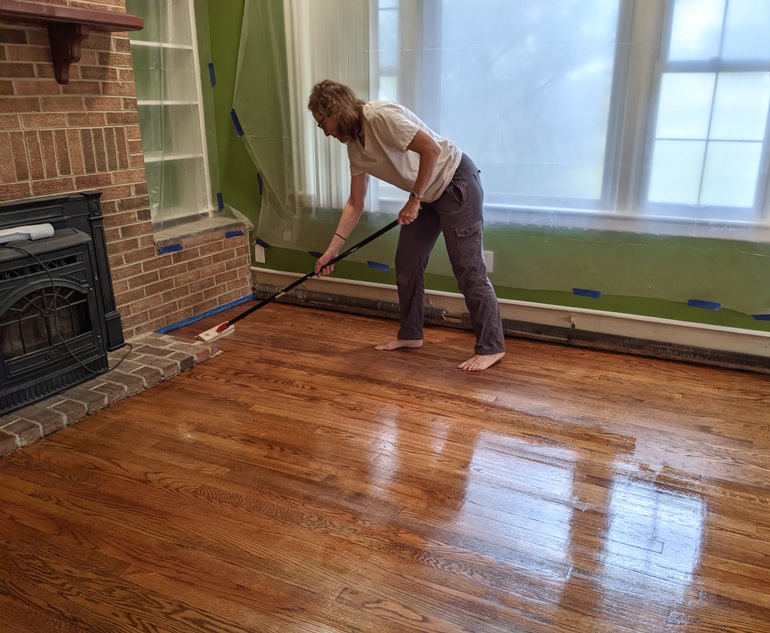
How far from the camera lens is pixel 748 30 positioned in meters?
2.60

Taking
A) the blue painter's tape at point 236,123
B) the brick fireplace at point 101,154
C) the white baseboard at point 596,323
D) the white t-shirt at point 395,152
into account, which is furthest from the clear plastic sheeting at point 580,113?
the brick fireplace at point 101,154

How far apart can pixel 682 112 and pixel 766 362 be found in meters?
1.17

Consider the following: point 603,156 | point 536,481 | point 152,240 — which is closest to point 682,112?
point 603,156

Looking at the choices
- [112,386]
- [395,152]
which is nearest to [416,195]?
[395,152]

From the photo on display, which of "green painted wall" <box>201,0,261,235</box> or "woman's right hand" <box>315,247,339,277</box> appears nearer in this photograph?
"woman's right hand" <box>315,247,339,277</box>

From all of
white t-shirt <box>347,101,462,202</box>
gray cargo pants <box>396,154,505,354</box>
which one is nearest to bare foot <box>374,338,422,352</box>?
gray cargo pants <box>396,154,505,354</box>

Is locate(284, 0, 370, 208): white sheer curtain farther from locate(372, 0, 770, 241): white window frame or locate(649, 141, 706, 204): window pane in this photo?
locate(649, 141, 706, 204): window pane

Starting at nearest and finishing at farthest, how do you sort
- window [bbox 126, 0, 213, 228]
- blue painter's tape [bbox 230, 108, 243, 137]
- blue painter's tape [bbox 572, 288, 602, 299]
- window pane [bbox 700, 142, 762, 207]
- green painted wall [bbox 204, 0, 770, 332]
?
1. window pane [bbox 700, 142, 762, 207]
2. green painted wall [bbox 204, 0, 770, 332]
3. blue painter's tape [bbox 572, 288, 602, 299]
4. window [bbox 126, 0, 213, 228]
5. blue painter's tape [bbox 230, 108, 243, 137]

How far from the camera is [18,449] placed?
2373 mm

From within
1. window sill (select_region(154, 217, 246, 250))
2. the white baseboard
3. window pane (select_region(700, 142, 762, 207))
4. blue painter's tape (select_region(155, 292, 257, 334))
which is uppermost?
window pane (select_region(700, 142, 762, 207))

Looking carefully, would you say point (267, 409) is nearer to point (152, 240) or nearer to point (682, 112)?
point (152, 240)

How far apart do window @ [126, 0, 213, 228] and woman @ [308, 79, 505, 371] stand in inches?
47.4

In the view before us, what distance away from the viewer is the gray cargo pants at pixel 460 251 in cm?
290

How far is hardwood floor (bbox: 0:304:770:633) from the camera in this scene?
1616 mm
